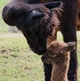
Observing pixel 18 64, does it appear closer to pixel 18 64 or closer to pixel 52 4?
pixel 18 64

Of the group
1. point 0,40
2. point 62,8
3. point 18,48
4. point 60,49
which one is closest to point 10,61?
point 18,48

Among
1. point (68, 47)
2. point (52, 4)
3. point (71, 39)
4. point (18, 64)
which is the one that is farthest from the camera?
point (18, 64)

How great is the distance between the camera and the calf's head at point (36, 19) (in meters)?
4.11

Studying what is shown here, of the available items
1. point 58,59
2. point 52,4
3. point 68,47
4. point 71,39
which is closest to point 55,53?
point 58,59

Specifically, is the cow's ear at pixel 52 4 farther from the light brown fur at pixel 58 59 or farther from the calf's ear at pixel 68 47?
the calf's ear at pixel 68 47

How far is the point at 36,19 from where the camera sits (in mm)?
4113

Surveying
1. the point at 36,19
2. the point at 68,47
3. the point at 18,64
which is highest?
the point at 36,19

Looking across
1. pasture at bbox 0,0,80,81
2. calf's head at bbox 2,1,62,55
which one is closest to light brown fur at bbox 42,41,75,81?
calf's head at bbox 2,1,62,55

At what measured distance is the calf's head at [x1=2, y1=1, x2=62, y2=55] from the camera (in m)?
4.11

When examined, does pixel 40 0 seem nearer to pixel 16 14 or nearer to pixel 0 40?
pixel 16 14

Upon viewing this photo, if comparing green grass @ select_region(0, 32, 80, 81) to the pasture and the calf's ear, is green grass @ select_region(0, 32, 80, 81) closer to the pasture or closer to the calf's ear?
the pasture

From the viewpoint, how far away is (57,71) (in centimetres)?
405

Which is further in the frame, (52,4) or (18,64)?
(18,64)

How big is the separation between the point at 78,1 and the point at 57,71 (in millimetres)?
1236
